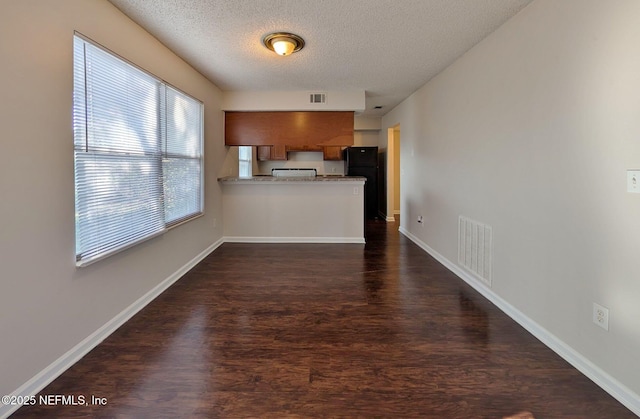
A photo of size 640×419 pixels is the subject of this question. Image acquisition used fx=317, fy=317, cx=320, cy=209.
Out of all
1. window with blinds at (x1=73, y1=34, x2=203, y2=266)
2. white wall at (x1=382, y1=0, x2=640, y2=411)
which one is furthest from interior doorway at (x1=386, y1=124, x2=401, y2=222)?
window with blinds at (x1=73, y1=34, x2=203, y2=266)

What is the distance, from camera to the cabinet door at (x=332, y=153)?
723 cm

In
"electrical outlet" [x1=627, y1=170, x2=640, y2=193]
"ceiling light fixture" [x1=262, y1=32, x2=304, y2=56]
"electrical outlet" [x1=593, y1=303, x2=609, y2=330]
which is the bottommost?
"electrical outlet" [x1=593, y1=303, x2=609, y2=330]

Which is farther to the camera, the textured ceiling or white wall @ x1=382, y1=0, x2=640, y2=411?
the textured ceiling

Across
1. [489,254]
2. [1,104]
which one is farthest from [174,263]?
[489,254]

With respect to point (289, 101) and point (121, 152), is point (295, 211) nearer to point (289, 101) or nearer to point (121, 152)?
point (289, 101)

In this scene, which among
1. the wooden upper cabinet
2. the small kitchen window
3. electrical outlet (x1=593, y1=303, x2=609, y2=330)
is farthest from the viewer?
the small kitchen window

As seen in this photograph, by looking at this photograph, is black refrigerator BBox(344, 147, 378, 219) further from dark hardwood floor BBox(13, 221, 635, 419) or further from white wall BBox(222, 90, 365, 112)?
dark hardwood floor BBox(13, 221, 635, 419)

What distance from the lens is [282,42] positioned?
2.78 m

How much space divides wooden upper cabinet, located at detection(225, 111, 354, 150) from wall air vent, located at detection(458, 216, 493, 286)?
2.34 meters

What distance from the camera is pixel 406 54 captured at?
321cm

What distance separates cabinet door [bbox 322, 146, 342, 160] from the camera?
7.23m

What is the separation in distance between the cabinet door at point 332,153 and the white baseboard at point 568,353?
4.65 m

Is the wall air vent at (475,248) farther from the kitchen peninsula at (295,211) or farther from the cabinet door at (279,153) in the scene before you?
the cabinet door at (279,153)

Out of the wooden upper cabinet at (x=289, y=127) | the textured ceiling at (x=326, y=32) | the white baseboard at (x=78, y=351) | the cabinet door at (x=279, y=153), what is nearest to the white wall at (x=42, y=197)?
the white baseboard at (x=78, y=351)
